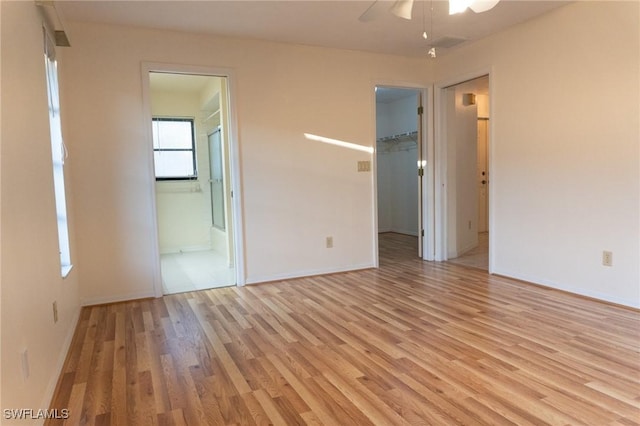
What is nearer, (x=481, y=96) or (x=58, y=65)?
(x=58, y=65)

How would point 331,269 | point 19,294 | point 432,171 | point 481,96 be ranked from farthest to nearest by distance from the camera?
1. point 481,96
2. point 432,171
3. point 331,269
4. point 19,294

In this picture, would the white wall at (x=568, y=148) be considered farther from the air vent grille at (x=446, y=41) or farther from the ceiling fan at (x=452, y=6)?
the ceiling fan at (x=452, y=6)

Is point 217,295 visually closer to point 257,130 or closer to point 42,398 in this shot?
point 257,130

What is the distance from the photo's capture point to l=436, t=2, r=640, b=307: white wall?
126 inches

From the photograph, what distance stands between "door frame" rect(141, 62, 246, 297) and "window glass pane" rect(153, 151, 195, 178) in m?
2.89

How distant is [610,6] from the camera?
3209 millimetres

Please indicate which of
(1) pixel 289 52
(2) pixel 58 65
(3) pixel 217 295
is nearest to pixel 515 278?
(3) pixel 217 295

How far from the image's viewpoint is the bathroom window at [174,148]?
6590 mm

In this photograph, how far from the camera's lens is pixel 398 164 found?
7840mm

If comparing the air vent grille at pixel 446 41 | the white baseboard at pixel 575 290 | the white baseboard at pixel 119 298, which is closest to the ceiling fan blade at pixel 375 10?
the air vent grille at pixel 446 41

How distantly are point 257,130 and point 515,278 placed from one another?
3012 mm

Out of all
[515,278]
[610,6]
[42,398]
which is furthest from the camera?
[515,278]

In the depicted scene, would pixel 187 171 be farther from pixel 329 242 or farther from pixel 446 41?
pixel 446 41

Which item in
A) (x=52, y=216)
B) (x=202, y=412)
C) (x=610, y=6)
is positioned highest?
(x=610, y=6)
